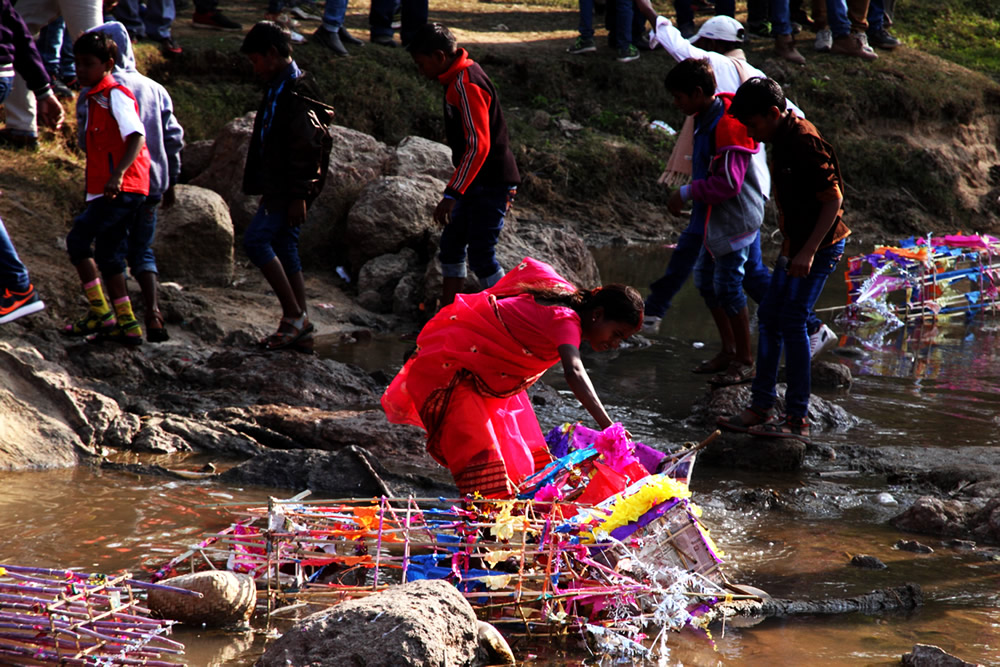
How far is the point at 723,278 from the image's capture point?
20.6ft

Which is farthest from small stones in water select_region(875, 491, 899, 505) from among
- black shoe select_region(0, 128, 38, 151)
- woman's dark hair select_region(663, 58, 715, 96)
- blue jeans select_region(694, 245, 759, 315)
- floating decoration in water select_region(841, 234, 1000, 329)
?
black shoe select_region(0, 128, 38, 151)

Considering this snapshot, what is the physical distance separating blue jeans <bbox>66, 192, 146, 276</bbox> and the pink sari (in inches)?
105

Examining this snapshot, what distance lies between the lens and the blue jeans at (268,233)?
19.9 ft

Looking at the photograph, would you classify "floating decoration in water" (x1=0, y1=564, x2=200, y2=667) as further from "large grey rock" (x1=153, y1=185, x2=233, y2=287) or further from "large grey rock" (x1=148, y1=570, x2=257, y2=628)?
"large grey rock" (x1=153, y1=185, x2=233, y2=287)

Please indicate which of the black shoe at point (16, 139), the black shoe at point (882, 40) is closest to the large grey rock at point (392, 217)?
the black shoe at point (16, 139)

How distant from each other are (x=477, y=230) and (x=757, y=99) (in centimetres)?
212

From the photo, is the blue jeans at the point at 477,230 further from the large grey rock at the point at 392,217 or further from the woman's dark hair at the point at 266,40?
the large grey rock at the point at 392,217

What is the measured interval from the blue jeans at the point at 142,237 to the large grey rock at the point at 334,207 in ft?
8.98

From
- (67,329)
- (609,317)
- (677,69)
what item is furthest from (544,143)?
(609,317)

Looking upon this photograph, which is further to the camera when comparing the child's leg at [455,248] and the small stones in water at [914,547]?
the child's leg at [455,248]

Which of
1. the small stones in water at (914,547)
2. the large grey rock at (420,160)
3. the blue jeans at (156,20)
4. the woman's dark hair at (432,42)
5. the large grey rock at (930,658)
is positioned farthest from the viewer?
the blue jeans at (156,20)

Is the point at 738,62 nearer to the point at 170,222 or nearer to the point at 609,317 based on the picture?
the point at 609,317

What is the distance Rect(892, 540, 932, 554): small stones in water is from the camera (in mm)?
4164

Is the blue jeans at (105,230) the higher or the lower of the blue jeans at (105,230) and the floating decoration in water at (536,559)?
the higher
